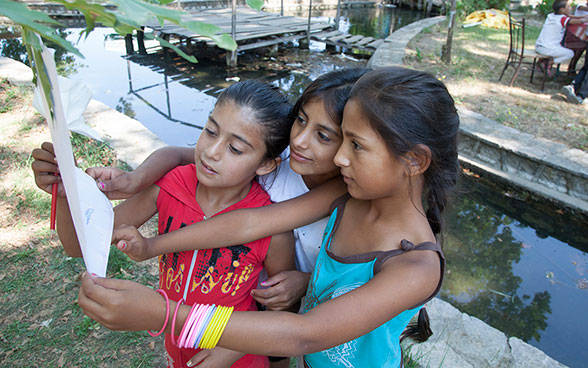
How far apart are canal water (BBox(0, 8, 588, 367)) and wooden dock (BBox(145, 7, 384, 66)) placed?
1.61 m

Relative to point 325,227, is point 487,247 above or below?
below

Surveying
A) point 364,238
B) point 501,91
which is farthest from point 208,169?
point 501,91

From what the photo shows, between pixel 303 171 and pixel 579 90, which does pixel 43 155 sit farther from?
pixel 579 90

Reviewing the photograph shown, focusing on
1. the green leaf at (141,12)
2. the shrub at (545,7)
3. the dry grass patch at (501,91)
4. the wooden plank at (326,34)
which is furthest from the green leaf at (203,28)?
the shrub at (545,7)

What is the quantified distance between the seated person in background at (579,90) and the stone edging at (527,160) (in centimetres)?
193

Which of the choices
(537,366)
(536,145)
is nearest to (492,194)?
(536,145)

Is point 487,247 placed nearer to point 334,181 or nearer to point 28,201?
point 334,181

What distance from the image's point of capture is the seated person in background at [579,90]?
6329mm

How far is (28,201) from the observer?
10.5 ft

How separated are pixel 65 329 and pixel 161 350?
556 millimetres

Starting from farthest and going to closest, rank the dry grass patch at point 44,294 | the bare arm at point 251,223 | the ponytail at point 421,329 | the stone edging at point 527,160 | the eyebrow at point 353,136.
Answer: the stone edging at point 527,160 → the dry grass patch at point 44,294 → the ponytail at point 421,329 → the bare arm at point 251,223 → the eyebrow at point 353,136

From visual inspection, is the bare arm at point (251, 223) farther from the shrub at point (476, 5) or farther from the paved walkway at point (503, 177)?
the shrub at point (476, 5)

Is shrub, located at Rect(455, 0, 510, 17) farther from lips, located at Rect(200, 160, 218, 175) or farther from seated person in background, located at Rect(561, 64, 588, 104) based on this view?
lips, located at Rect(200, 160, 218, 175)

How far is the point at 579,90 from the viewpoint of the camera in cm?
646
